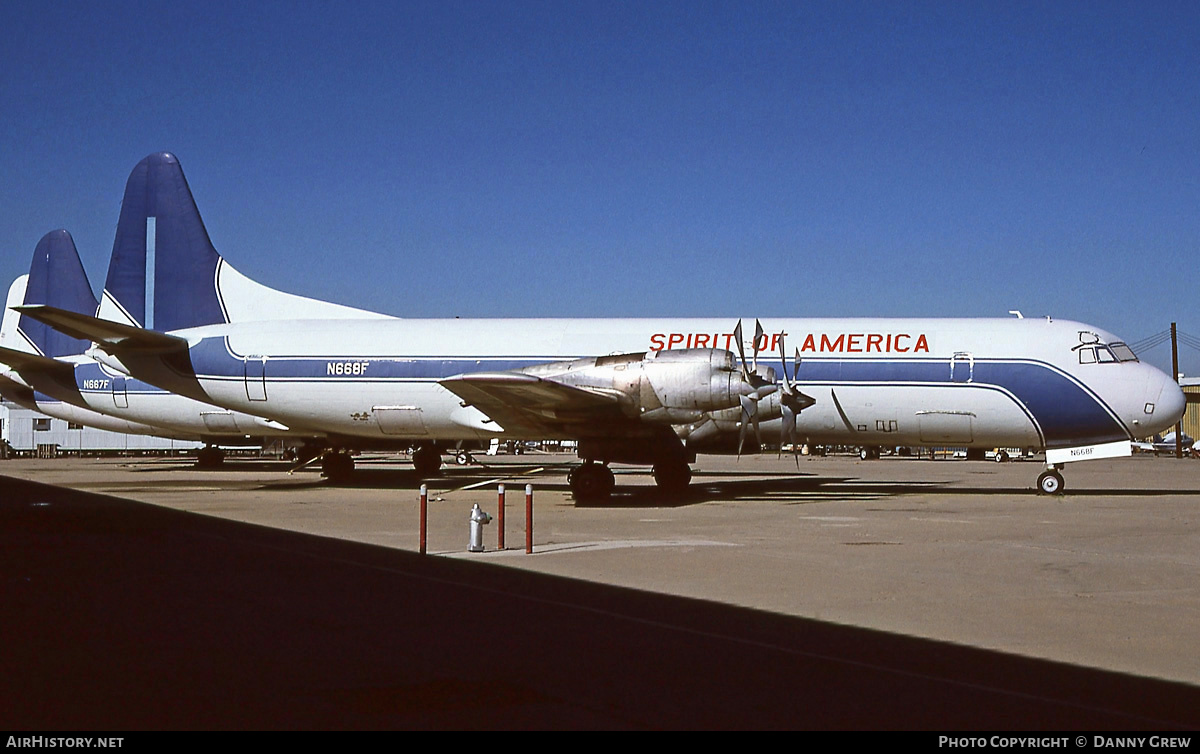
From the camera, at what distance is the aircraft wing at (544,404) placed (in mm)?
22172

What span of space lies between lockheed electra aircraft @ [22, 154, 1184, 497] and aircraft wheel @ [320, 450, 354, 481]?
3.73 m

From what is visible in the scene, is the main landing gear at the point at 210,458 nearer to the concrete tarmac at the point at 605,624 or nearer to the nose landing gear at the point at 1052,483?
the concrete tarmac at the point at 605,624

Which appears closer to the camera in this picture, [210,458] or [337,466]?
[337,466]

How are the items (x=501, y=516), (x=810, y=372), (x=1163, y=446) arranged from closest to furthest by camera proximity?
(x=501, y=516)
(x=810, y=372)
(x=1163, y=446)

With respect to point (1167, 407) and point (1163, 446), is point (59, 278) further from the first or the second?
point (1163, 446)

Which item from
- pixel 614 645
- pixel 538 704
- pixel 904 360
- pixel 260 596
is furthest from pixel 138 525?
pixel 904 360

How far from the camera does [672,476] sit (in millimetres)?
26078

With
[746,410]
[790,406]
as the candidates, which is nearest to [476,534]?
[746,410]

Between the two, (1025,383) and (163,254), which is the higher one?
(163,254)

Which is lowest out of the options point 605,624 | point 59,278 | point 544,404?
point 605,624

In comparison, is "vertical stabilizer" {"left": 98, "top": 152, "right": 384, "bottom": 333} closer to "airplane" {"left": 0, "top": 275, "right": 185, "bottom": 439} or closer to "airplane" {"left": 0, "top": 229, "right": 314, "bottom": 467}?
"airplane" {"left": 0, "top": 229, "right": 314, "bottom": 467}

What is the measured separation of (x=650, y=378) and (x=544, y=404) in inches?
95.1

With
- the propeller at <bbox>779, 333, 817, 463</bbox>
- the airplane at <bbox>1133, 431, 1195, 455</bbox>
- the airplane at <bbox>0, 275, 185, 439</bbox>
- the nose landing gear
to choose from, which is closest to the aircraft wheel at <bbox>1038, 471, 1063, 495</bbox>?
the nose landing gear

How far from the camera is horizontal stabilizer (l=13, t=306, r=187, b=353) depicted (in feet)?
82.2
